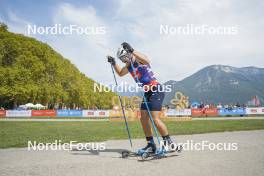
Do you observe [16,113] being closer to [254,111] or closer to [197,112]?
[197,112]

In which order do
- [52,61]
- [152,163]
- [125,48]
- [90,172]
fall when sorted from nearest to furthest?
[90,172]
[152,163]
[125,48]
[52,61]

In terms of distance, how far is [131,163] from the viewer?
6457mm

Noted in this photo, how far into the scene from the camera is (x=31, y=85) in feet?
152

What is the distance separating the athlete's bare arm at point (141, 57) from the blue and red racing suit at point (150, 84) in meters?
0.13

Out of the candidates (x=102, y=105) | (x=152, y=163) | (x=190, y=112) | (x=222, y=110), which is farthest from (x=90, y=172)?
(x=102, y=105)

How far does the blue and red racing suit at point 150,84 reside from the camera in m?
7.57

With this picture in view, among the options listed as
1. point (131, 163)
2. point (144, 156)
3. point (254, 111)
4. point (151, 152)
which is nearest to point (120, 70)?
point (151, 152)

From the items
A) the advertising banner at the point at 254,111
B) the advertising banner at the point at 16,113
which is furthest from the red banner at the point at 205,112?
the advertising banner at the point at 16,113

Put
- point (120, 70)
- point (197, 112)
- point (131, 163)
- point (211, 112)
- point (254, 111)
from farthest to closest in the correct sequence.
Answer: point (211, 112) → point (197, 112) → point (254, 111) → point (120, 70) → point (131, 163)

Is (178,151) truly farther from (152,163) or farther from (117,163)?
(117,163)

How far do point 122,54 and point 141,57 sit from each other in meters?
0.49

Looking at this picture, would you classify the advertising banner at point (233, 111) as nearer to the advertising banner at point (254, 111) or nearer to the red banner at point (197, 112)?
the advertising banner at point (254, 111)

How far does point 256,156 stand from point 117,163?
115 inches

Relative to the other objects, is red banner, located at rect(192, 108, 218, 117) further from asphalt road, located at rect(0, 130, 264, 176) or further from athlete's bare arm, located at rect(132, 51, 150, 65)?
athlete's bare arm, located at rect(132, 51, 150, 65)
